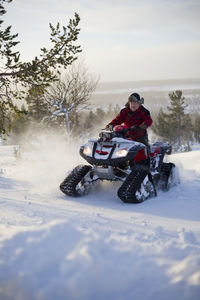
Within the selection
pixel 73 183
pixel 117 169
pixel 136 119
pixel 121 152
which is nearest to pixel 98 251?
pixel 73 183

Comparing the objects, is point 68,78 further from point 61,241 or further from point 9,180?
point 61,241

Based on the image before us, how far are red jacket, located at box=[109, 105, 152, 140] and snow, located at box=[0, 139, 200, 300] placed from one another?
192cm

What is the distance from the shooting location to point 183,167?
7.82m

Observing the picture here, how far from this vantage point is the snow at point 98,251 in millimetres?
2283

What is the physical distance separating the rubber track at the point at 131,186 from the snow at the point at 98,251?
6.3 inches

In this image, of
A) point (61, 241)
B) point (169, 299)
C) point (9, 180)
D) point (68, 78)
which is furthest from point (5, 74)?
point (68, 78)

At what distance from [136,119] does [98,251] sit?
3.95 m

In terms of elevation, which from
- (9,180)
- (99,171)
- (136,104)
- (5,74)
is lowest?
(9,180)

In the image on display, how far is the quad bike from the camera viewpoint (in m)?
4.75

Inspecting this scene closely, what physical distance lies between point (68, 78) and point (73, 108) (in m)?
2.42

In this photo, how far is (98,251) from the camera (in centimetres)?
275

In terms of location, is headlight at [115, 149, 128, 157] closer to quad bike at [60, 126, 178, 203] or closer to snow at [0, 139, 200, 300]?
quad bike at [60, 126, 178, 203]

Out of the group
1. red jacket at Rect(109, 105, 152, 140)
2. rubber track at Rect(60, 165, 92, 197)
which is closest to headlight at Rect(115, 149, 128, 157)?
rubber track at Rect(60, 165, 92, 197)

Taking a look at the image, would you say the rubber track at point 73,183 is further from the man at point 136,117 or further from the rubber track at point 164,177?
the rubber track at point 164,177
